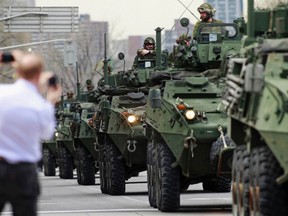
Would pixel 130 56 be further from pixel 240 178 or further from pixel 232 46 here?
pixel 240 178

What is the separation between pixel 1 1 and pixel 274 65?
5601 centimetres

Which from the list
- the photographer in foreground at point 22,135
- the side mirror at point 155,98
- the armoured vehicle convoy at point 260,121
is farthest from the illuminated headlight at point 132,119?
the photographer in foreground at point 22,135

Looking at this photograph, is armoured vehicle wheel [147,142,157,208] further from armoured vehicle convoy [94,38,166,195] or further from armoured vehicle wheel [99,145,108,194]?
armoured vehicle wheel [99,145,108,194]

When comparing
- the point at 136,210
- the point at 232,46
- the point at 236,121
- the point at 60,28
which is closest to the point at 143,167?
the point at 232,46

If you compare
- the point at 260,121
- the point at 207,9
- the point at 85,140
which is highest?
the point at 207,9

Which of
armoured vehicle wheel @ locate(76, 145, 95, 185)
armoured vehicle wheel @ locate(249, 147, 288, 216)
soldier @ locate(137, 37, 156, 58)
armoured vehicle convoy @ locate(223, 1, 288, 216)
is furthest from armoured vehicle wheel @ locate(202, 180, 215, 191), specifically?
armoured vehicle wheel @ locate(249, 147, 288, 216)

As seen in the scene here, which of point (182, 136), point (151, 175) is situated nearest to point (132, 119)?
point (151, 175)

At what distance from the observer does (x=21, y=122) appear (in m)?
12.4

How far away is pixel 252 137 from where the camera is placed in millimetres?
16266

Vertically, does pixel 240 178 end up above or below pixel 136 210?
above

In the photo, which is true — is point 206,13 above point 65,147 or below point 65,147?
above

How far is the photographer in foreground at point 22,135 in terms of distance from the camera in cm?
1238

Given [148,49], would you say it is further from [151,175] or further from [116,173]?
[151,175]

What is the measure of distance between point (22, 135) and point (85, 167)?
24067 mm
